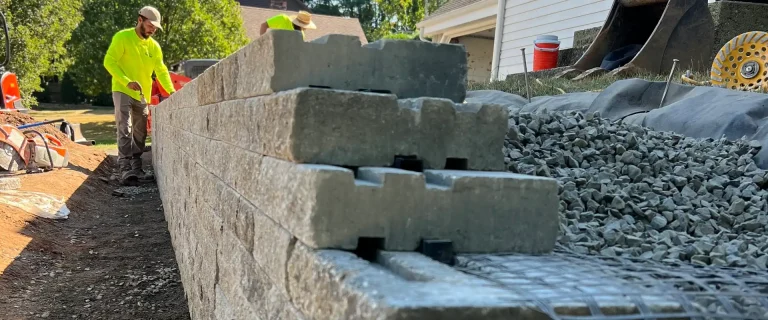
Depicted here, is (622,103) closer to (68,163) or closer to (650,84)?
(650,84)

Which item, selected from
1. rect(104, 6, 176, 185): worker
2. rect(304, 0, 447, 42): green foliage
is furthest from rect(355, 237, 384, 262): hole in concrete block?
rect(304, 0, 447, 42): green foliage

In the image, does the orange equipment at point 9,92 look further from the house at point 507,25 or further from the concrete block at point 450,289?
the concrete block at point 450,289

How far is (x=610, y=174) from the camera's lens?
309 centimetres

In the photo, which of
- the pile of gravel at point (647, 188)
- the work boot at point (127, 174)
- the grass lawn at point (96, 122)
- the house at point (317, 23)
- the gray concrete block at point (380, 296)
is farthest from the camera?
the house at point (317, 23)

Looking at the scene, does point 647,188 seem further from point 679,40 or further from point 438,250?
point 679,40

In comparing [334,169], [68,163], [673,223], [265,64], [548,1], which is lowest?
[68,163]

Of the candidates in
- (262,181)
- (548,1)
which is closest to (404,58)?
(262,181)

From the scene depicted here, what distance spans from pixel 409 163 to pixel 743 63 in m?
5.82

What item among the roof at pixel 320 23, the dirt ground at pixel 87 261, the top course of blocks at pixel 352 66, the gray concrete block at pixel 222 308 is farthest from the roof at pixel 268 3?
the top course of blocks at pixel 352 66

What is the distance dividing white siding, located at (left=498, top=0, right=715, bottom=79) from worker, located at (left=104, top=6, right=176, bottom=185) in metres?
7.66

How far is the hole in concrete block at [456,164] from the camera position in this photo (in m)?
2.08

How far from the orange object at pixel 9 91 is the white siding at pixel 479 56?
1403 centimetres

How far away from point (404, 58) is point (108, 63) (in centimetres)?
717

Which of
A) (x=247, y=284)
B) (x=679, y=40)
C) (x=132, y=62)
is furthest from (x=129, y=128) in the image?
(x=679, y=40)
